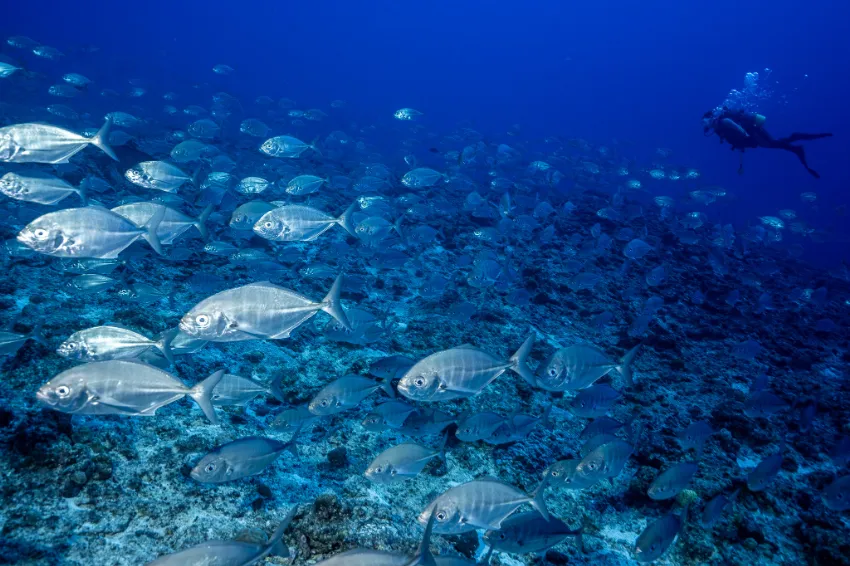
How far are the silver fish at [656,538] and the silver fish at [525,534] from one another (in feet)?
2.16

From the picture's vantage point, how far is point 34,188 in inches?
179

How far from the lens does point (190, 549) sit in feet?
6.89

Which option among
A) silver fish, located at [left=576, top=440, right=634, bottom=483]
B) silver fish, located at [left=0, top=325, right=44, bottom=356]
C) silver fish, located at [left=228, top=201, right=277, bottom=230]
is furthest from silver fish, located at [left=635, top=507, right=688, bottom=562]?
silver fish, located at [left=228, top=201, right=277, bottom=230]

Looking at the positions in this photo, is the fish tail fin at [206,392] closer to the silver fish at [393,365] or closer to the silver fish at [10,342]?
the silver fish at [393,365]

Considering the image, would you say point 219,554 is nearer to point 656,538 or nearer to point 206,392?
point 206,392

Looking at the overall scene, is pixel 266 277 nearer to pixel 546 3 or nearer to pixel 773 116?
→ pixel 546 3

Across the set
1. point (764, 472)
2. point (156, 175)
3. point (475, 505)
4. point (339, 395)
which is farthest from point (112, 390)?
point (764, 472)

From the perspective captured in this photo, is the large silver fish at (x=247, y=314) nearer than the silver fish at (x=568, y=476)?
Yes

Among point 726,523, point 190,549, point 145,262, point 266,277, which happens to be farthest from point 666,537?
point 145,262

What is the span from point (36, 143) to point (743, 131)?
17905 millimetres

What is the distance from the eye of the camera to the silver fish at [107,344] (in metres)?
3.35

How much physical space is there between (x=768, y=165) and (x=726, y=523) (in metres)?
156

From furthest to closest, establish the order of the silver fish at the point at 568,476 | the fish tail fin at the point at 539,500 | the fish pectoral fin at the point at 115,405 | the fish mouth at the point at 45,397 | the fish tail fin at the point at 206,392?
the silver fish at the point at 568,476
the fish tail fin at the point at 539,500
the fish tail fin at the point at 206,392
the fish pectoral fin at the point at 115,405
the fish mouth at the point at 45,397

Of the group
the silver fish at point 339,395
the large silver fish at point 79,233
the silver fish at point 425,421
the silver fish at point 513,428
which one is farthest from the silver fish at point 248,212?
the silver fish at point 513,428
